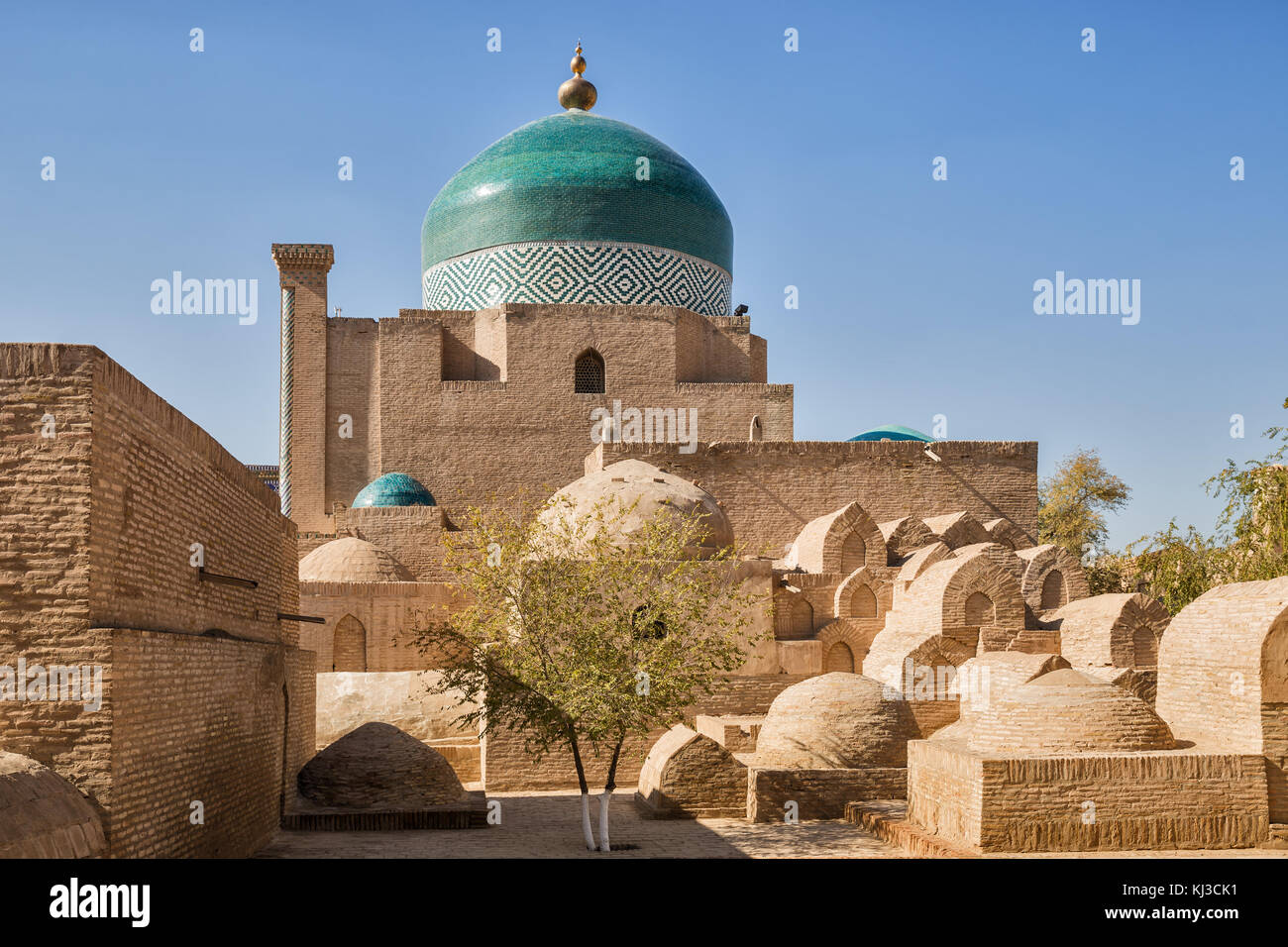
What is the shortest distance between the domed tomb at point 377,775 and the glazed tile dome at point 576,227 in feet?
44.6

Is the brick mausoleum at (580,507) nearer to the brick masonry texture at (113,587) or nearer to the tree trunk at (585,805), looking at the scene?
the brick masonry texture at (113,587)

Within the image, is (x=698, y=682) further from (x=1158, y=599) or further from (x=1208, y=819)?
(x=1158, y=599)

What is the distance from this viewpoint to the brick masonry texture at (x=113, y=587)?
5.75 m

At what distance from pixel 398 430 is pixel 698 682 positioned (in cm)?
1292

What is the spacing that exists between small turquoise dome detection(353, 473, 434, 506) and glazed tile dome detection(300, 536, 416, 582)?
1.68 m

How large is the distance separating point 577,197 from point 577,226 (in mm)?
553

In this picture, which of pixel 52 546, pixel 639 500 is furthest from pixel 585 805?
pixel 52 546

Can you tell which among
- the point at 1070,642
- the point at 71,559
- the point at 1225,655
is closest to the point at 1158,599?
the point at 1070,642

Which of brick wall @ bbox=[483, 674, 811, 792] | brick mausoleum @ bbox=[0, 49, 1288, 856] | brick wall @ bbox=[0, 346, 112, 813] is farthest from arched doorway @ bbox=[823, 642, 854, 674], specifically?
brick wall @ bbox=[0, 346, 112, 813]

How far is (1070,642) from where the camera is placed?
50.7 feet

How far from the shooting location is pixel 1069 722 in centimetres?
925

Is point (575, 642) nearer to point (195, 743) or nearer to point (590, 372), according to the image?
point (195, 743)
